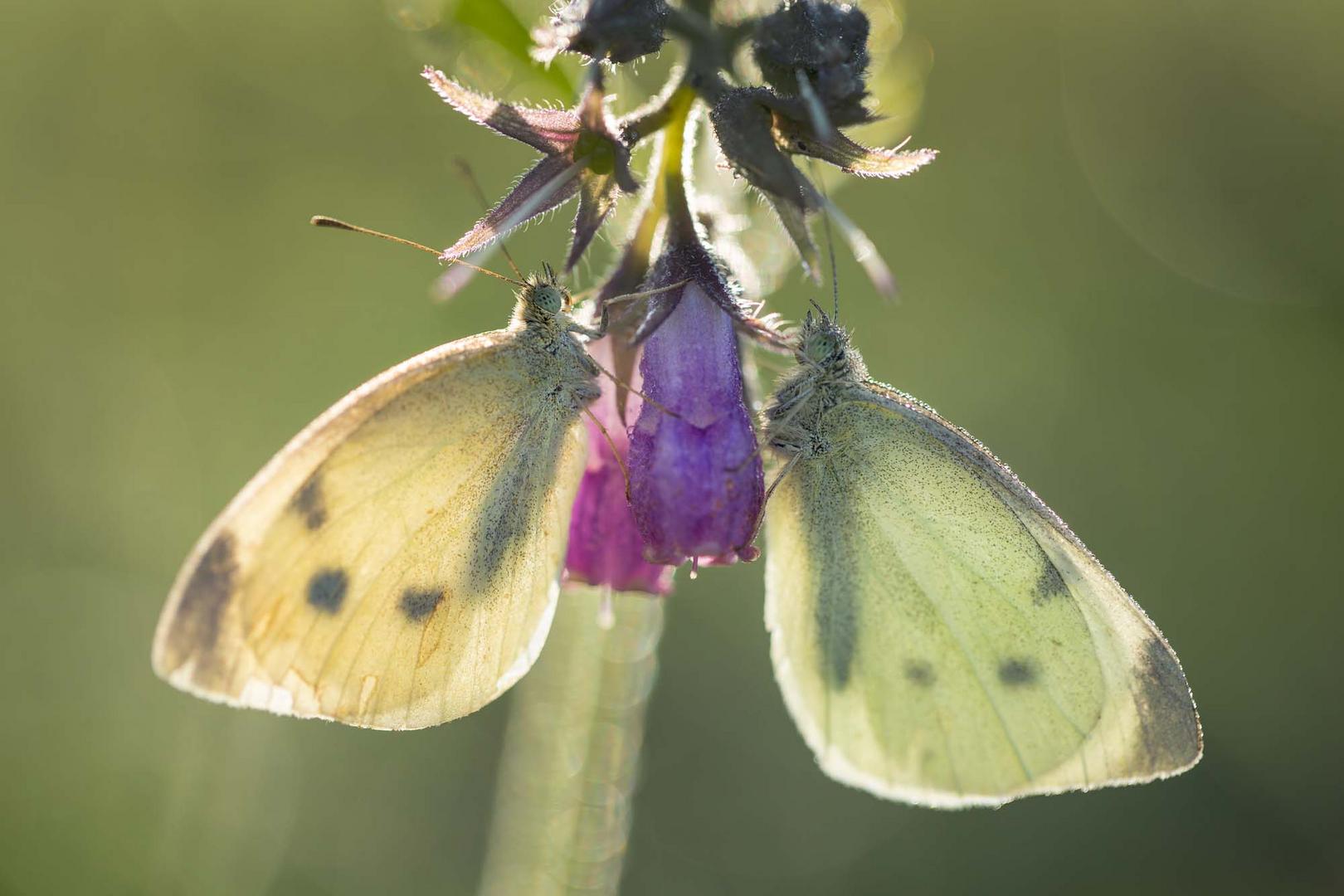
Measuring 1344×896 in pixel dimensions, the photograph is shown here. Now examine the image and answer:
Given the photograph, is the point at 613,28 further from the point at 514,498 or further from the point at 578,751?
the point at 578,751

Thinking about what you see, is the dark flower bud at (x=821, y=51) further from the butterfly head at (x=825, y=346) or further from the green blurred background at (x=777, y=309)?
the green blurred background at (x=777, y=309)

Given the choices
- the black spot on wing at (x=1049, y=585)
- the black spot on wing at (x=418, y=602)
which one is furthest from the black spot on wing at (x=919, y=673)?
the black spot on wing at (x=418, y=602)

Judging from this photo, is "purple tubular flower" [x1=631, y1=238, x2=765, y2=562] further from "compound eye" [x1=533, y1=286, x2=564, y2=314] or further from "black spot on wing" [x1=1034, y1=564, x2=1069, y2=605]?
"black spot on wing" [x1=1034, y1=564, x2=1069, y2=605]

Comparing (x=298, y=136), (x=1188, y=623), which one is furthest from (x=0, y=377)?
(x=1188, y=623)

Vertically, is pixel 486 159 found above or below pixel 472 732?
above

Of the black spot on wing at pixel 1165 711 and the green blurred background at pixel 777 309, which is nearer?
the black spot on wing at pixel 1165 711

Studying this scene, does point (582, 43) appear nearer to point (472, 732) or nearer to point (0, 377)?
point (472, 732)

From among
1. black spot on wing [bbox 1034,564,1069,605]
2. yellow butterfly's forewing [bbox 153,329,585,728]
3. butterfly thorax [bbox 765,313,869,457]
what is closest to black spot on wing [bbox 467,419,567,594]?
yellow butterfly's forewing [bbox 153,329,585,728]
